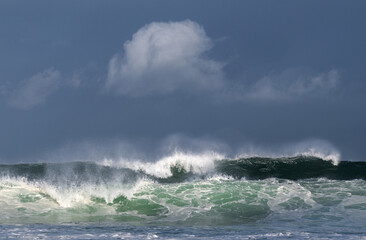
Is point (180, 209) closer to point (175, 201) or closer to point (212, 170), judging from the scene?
point (175, 201)

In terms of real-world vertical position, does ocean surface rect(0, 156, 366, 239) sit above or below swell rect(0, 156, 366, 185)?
below

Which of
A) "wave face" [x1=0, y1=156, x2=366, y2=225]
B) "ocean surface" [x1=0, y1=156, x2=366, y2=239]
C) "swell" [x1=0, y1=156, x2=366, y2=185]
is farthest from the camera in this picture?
"swell" [x1=0, y1=156, x2=366, y2=185]

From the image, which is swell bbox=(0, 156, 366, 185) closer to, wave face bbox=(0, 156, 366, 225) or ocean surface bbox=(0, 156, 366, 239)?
ocean surface bbox=(0, 156, 366, 239)

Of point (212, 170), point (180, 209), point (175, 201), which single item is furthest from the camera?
point (212, 170)

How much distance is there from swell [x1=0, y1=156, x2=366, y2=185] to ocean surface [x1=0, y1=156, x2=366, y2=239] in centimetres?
44

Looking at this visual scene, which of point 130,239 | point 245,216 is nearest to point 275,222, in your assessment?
point 245,216

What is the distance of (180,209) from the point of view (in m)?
15.2

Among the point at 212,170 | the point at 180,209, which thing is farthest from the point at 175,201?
the point at 212,170

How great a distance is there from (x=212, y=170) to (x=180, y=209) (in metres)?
9.14

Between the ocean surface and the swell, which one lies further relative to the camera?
the swell

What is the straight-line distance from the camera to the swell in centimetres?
2262

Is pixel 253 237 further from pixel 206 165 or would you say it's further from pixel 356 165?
pixel 356 165

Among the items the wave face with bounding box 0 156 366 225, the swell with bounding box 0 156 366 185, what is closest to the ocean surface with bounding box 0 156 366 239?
the wave face with bounding box 0 156 366 225

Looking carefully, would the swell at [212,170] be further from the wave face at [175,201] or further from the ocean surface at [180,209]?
the wave face at [175,201]
